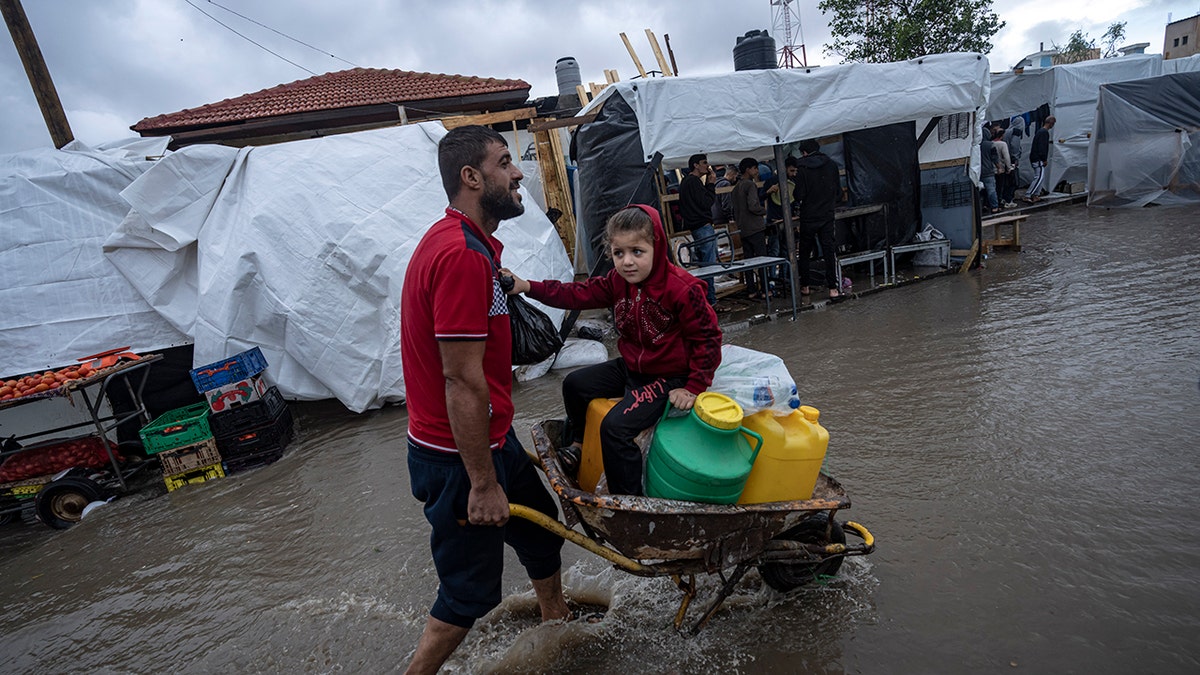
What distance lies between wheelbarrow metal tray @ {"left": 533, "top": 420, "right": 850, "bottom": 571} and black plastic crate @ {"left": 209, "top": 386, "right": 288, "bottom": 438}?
14.9 feet

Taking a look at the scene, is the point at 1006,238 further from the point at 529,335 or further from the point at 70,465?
the point at 70,465

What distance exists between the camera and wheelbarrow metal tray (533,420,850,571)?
2.29 meters

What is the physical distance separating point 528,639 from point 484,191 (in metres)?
1.98

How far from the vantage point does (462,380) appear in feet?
6.36

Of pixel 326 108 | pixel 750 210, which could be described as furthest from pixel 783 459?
pixel 326 108

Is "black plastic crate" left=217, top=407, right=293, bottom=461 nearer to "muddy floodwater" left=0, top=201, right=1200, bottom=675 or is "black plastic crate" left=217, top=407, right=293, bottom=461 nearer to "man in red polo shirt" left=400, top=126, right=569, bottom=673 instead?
"muddy floodwater" left=0, top=201, right=1200, bottom=675

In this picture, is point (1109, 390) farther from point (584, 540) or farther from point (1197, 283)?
point (584, 540)

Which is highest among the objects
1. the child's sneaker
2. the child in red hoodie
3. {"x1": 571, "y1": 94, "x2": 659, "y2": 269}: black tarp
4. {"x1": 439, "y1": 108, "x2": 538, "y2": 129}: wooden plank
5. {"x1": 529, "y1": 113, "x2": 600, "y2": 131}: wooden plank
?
{"x1": 439, "y1": 108, "x2": 538, "y2": 129}: wooden plank

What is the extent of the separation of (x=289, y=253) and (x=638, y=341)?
514cm

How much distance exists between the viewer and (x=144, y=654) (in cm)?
330

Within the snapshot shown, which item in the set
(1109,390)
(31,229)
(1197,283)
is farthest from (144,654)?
(1197,283)

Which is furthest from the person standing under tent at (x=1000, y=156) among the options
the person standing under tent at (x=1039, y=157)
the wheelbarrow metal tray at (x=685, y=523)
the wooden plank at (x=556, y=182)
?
the wheelbarrow metal tray at (x=685, y=523)

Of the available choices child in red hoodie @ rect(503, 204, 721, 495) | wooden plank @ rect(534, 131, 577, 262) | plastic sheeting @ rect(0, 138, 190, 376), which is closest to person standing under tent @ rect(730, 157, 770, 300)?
wooden plank @ rect(534, 131, 577, 262)

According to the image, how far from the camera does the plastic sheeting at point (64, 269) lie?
658cm
